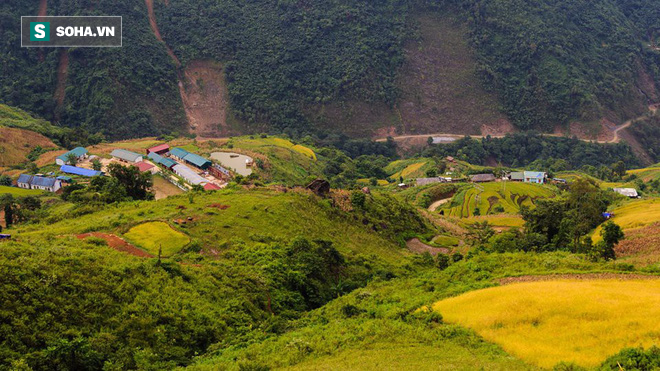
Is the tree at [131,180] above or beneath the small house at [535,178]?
above

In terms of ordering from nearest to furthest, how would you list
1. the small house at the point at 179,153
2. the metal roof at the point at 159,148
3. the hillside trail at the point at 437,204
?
the small house at the point at 179,153 < the metal roof at the point at 159,148 < the hillside trail at the point at 437,204

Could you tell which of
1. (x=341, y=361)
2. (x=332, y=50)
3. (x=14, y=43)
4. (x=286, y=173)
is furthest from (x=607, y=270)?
(x=14, y=43)

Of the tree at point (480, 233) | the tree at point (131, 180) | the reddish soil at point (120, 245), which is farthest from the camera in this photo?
the tree at point (131, 180)

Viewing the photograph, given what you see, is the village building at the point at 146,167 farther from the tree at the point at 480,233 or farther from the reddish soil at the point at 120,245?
the tree at the point at 480,233

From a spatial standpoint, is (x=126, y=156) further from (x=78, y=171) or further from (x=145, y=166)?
(x=78, y=171)

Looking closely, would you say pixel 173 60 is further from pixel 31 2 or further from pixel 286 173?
pixel 286 173

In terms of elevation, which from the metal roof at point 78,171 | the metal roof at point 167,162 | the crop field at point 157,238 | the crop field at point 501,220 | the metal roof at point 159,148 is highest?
the crop field at point 157,238

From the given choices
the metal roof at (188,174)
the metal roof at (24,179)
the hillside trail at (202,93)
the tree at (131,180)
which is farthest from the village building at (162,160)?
the hillside trail at (202,93)
